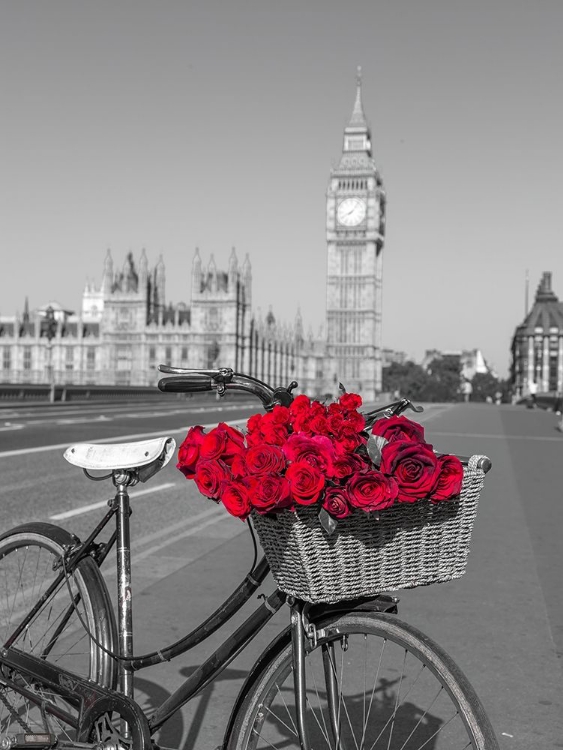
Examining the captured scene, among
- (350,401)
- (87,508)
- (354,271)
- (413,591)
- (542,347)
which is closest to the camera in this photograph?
(350,401)

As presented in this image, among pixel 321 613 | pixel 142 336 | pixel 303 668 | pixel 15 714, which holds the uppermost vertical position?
pixel 142 336

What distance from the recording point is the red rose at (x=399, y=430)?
248 centimetres

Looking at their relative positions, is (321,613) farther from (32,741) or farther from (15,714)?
(15,714)

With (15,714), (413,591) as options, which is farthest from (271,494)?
(413,591)

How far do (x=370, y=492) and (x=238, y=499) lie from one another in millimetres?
356

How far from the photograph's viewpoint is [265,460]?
2.37m

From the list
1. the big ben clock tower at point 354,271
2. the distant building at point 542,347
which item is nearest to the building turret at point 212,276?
the big ben clock tower at point 354,271

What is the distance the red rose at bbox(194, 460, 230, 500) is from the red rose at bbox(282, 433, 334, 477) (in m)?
0.20

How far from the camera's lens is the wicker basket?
234 cm

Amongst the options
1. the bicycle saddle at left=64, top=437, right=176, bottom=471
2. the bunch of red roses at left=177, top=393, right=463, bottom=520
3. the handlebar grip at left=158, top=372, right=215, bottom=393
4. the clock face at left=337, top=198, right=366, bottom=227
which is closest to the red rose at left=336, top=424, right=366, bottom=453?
the bunch of red roses at left=177, top=393, right=463, bottom=520

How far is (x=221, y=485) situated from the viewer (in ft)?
8.11

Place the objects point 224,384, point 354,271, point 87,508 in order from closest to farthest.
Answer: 1. point 224,384
2. point 87,508
3. point 354,271

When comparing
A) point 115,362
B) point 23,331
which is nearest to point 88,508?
point 115,362

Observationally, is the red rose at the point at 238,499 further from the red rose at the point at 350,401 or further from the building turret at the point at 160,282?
the building turret at the point at 160,282
